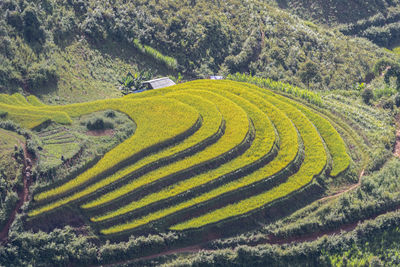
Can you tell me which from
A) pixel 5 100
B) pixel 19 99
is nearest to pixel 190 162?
pixel 19 99

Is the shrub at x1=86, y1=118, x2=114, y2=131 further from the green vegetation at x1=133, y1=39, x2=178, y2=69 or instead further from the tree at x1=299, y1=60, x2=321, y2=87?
the tree at x1=299, y1=60, x2=321, y2=87

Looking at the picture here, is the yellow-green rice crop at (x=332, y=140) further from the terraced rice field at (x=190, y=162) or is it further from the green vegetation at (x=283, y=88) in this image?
the green vegetation at (x=283, y=88)

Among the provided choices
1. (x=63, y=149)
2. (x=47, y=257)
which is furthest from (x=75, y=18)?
(x=47, y=257)

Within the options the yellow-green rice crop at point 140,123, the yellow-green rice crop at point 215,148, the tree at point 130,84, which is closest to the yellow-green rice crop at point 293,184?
the yellow-green rice crop at point 215,148

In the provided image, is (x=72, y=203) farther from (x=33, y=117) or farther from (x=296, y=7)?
(x=296, y=7)

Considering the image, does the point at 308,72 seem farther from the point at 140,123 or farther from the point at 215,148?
the point at 140,123

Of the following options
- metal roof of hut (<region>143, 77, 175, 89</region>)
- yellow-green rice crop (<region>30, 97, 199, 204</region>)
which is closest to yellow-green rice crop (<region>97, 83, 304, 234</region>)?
yellow-green rice crop (<region>30, 97, 199, 204</region>)
